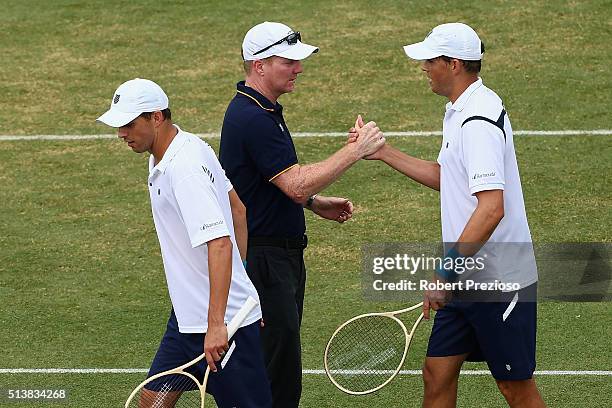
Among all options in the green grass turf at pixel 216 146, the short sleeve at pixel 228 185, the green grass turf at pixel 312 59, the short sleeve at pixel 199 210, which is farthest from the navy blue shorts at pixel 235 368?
the green grass turf at pixel 312 59

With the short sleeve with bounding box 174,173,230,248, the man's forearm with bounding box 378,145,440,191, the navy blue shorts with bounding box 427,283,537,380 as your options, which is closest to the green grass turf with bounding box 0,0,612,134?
the man's forearm with bounding box 378,145,440,191

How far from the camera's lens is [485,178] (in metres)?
7.27

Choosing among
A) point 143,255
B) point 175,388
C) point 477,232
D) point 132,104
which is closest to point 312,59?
point 143,255

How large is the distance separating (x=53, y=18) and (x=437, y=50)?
32.7ft

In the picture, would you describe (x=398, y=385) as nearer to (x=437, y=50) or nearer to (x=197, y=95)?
(x=437, y=50)

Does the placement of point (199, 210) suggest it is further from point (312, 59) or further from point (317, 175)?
point (312, 59)

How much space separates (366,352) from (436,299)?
31.9 inches

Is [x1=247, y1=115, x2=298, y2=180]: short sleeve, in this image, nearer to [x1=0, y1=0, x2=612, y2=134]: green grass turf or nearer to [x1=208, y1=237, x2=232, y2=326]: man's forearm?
[x1=208, y1=237, x2=232, y2=326]: man's forearm

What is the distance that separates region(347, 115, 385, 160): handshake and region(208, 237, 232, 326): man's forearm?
1471mm

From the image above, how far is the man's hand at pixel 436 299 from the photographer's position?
299 inches

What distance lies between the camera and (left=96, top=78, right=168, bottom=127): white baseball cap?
6973 millimetres

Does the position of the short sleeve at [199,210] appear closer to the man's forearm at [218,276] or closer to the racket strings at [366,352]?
the man's forearm at [218,276]

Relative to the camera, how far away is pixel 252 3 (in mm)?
16781

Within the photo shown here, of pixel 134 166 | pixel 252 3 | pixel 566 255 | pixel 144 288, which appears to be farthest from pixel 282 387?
pixel 252 3
